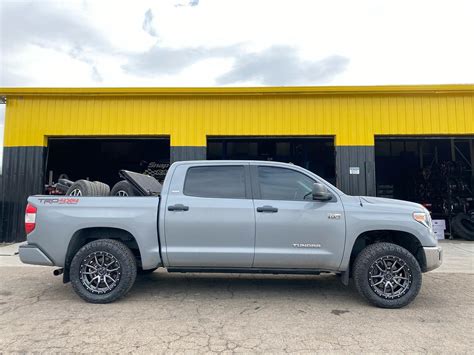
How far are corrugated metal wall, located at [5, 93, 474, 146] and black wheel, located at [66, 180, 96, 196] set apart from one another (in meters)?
5.19

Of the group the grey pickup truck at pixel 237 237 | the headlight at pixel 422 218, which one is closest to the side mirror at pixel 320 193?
the grey pickup truck at pixel 237 237

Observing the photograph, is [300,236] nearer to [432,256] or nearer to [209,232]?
[209,232]

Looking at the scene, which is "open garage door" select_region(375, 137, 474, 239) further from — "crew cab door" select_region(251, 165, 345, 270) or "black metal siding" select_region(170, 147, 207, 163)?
"crew cab door" select_region(251, 165, 345, 270)

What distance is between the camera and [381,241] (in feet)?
15.6

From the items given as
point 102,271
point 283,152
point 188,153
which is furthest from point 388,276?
point 283,152

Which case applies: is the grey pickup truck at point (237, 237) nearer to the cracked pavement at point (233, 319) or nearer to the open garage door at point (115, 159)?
the cracked pavement at point (233, 319)

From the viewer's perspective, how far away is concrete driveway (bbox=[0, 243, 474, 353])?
332cm

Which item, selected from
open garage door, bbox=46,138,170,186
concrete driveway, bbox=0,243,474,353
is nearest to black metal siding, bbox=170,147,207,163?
concrete driveway, bbox=0,243,474,353

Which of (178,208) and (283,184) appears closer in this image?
(178,208)

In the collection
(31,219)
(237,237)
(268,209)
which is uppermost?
(268,209)

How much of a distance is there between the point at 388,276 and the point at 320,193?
4.83ft

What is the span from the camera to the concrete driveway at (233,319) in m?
3.32

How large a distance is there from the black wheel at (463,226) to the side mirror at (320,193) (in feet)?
31.4

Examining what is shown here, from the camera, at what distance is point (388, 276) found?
4402 mm
